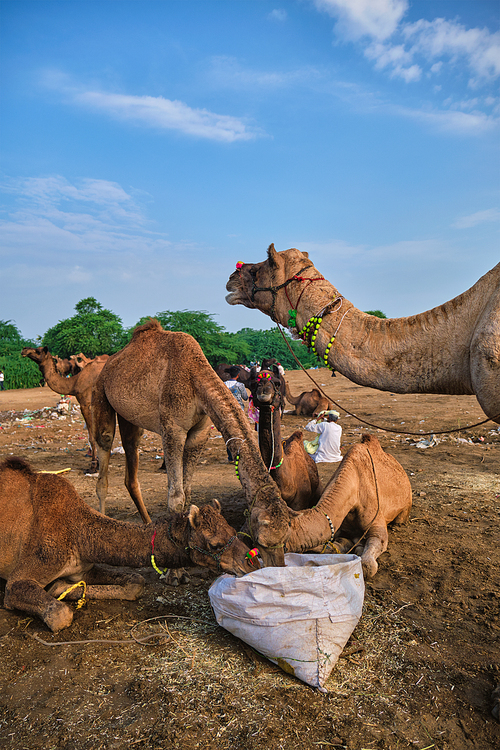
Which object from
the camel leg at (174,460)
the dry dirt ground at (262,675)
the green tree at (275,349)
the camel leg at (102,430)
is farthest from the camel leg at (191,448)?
the green tree at (275,349)

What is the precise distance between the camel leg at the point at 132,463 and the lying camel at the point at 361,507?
261 centimetres

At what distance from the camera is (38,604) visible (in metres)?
3.83

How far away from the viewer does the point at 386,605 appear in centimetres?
408

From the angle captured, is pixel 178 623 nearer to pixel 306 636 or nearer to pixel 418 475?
pixel 306 636

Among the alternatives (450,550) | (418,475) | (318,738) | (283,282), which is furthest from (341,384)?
(318,738)

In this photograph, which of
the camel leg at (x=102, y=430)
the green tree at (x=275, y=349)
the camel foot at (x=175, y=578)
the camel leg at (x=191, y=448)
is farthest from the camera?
the green tree at (x=275, y=349)

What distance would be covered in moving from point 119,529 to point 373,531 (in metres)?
2.65

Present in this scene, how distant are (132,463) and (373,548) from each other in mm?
3384

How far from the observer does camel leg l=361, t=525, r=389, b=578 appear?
14.9ft

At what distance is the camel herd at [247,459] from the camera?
3.53 m

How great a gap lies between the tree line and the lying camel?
24550mm

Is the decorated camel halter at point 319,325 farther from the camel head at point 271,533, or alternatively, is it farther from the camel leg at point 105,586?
the camel leg at point 105,586

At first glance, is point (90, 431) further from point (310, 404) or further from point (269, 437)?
point (310, 404)

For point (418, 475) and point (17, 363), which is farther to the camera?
point (17, 363)
